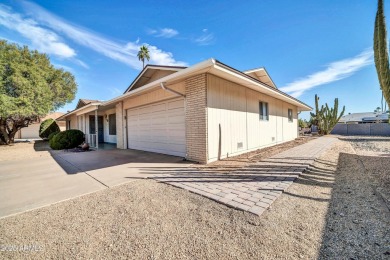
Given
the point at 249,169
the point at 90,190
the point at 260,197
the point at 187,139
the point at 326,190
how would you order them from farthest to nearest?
the point at 187,139 → the point at 249,169 → the point at 90,190 → the point at 326,190 → the point at 260,197

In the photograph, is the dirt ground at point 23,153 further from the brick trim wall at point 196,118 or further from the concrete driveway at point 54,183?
the brick trim wall at point 196,118

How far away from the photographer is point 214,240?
2.02 metres

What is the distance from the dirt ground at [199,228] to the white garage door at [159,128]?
4.01 meters

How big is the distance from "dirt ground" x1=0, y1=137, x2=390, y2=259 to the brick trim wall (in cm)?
283

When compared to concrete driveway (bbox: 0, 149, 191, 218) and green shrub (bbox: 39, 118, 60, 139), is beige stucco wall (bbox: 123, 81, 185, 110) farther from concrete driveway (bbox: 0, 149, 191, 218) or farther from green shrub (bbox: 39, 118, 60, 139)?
green shrub (bbox: 39, 118, 60, 139)

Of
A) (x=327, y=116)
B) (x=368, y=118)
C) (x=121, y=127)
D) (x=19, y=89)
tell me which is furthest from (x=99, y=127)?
(x=368, y=118)

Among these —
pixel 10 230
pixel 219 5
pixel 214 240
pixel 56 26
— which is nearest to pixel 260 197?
pixel 214 240

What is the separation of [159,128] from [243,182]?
529cm

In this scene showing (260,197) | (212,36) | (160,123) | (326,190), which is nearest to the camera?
(260,197)

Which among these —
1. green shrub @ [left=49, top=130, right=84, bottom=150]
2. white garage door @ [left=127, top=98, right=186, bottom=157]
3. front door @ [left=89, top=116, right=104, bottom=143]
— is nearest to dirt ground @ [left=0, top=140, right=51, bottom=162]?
green shrub @ [left=49, top=130, right=84, bottom=150]

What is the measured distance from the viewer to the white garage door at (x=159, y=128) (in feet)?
23.4

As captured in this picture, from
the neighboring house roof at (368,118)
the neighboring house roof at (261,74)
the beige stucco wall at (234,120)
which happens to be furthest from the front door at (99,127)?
the neighboring house roof at (368,118)

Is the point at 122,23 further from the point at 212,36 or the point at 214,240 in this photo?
the point at 214,240

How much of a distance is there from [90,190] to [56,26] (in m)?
9.31
